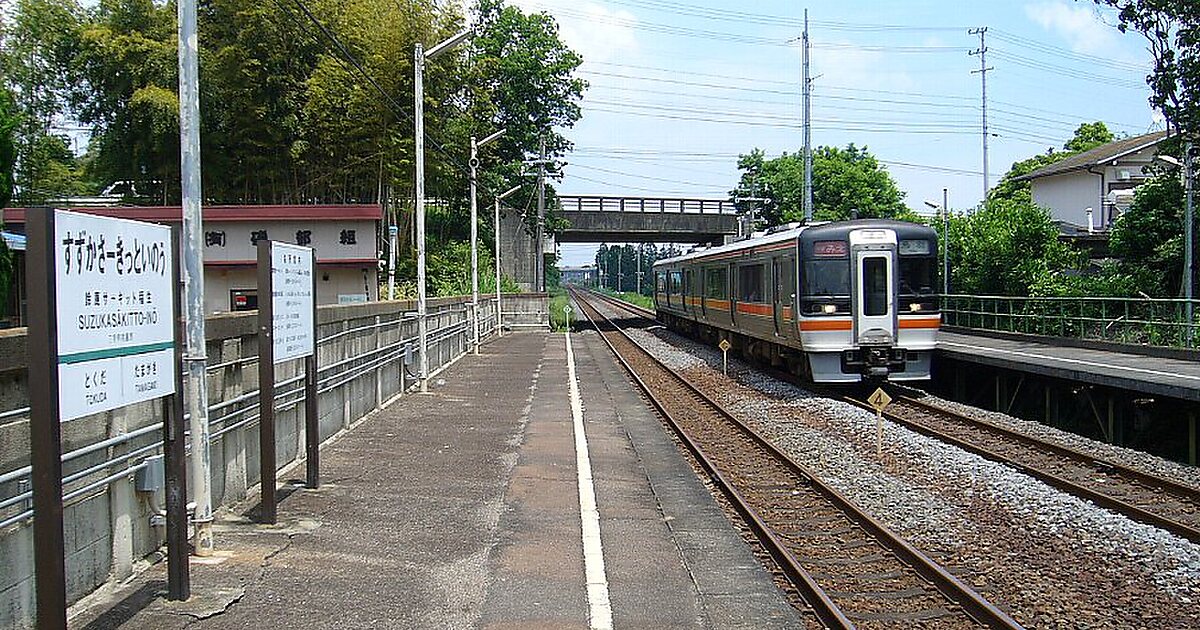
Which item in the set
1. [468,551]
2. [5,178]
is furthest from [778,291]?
[5,178]

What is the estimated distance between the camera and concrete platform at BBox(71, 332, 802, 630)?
20.3ft

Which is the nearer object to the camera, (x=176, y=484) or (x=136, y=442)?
(x=176, y=484)

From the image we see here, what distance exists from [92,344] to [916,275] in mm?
15047

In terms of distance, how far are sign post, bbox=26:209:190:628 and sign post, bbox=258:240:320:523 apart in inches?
69.2

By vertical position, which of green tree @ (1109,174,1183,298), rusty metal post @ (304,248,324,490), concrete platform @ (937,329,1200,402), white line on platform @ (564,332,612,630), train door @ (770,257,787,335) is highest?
green tree @ (1109,174,1183,298)

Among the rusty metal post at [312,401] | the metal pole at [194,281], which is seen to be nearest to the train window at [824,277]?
the rusty metal post at [312,401]

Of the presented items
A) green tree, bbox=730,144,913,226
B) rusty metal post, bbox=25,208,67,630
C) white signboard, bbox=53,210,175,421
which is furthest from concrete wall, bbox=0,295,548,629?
green tree, bbox=730,144,913,226

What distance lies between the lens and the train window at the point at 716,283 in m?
26.0

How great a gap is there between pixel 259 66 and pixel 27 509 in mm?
26102

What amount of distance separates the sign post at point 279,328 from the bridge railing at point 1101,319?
53.9 ft

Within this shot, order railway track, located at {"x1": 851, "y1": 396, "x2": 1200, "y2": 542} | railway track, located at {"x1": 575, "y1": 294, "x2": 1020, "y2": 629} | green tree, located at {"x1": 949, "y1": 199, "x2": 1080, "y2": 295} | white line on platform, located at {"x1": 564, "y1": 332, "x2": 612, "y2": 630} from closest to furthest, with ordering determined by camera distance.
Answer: white line on platform, located at {"x1": 564, "y1": 332, "x2": 612, "y2": 630} → railway track, located at {"x1": 575, "y1": 294, "x2": 1020, "y2": 629} → railway track, located at {"x1": 851, "y1": 396, "x2": 1200, "y2": 542} → green tree, located at {"x1": 949, "y1": 199, "x2": 1080, "y2": 295}

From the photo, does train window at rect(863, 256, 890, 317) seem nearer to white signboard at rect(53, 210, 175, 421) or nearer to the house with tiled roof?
white signboard at rect(53, 210, 175, 421)

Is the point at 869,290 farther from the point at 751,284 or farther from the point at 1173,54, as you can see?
the point at 1173,54

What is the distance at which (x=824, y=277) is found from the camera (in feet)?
59.3
